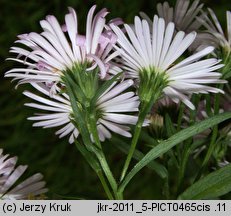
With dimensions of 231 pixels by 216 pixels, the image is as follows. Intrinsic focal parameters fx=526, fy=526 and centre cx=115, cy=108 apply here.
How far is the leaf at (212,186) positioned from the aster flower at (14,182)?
0.18 metres

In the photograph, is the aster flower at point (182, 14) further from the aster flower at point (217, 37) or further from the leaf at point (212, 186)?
the leaf at point (212, 186)

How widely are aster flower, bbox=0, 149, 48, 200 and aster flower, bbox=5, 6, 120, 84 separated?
10 cm

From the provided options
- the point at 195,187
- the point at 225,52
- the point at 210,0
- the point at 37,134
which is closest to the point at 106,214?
the point at 195,187

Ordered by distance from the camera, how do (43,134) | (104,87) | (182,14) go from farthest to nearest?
(43,134)
(182,14)
(104,87)

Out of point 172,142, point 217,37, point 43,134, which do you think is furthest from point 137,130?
point 43,134

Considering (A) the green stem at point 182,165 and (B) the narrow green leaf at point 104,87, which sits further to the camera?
(A) the green stem at point 182,165

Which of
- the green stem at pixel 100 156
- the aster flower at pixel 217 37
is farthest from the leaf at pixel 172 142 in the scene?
the aster flower at pixel 217 37

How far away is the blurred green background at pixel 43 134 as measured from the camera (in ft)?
4.30

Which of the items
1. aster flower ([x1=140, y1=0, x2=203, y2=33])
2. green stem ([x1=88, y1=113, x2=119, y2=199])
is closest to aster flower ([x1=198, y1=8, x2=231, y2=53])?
aster flower ([x1=140, y1=0, x2=203, y2=33])

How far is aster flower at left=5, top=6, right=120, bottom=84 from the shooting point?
51 cm

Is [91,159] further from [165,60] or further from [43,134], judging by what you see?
[43,134]

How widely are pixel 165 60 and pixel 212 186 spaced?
0.14 m
